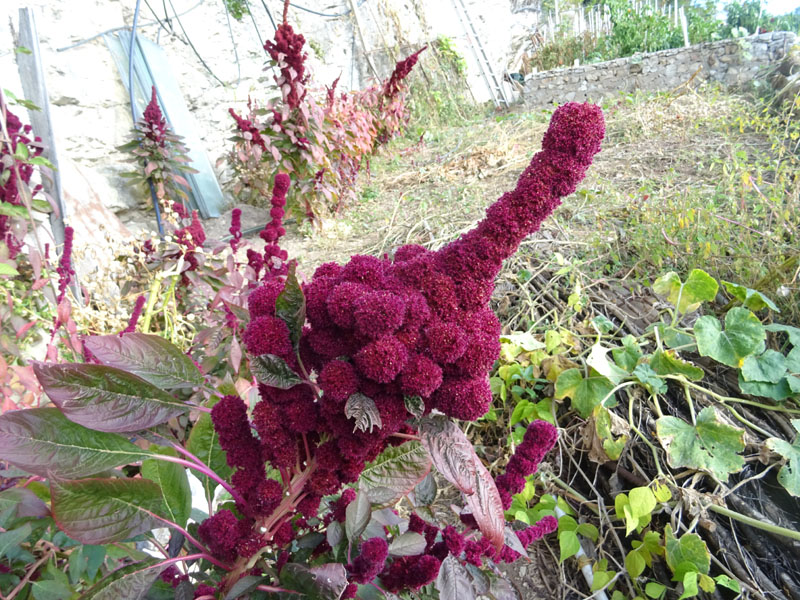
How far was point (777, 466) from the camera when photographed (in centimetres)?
121

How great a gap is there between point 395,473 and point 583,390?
934 millimetres

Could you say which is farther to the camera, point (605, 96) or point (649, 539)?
point (605, 96)

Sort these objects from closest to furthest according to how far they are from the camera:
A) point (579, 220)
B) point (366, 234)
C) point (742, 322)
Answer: point (742, 322) < point (579, 220) < point (366, 234)

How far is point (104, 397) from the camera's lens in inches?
20.6

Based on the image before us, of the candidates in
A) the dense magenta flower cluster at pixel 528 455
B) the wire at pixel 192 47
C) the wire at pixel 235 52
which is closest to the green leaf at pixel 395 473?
the dense magenta flower cluster at pixel 528 455

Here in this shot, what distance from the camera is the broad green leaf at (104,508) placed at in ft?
1.62

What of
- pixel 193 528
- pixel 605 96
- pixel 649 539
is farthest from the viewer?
pixel 605 96

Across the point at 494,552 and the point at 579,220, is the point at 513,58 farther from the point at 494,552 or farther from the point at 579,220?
the point at 494,552

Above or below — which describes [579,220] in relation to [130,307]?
below

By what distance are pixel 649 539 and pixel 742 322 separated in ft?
2.28

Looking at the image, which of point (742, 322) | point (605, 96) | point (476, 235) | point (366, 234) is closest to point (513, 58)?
point (605, 96)

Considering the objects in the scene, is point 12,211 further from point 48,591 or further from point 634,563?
point 634,563

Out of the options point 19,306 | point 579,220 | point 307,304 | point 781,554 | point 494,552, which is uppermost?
point 307,304

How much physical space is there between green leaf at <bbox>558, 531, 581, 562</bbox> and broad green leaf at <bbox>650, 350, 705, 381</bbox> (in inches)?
22.3
